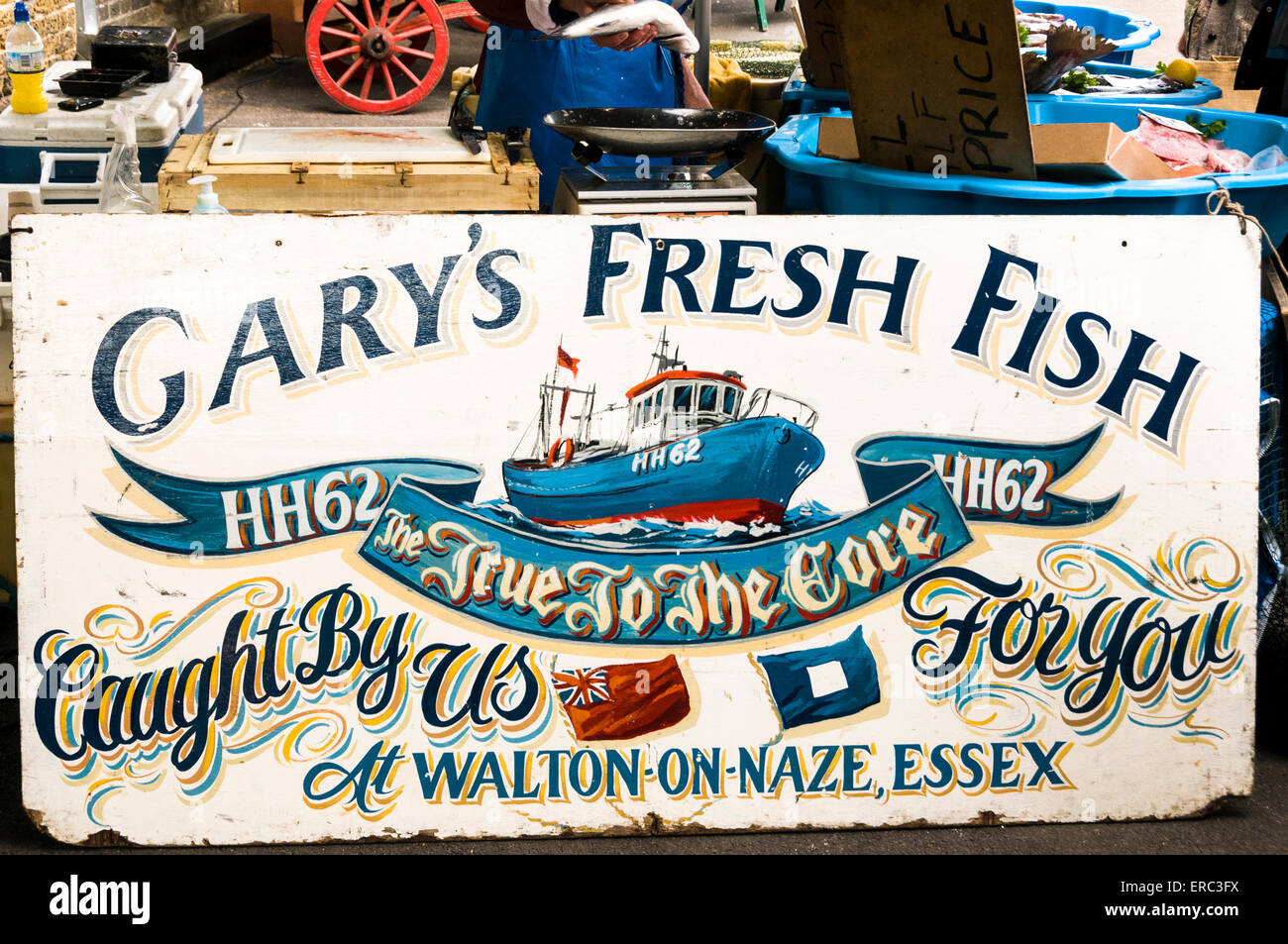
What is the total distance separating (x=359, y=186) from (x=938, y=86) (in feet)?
4.38

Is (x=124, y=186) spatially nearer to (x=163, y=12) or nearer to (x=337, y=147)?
(x=337, y=147)

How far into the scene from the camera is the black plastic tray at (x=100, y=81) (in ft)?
13.1

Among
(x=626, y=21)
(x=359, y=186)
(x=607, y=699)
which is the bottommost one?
(x=607, y=699)

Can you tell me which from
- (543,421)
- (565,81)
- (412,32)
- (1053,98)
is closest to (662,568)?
(543,421)

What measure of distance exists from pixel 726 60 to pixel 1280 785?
3.46m

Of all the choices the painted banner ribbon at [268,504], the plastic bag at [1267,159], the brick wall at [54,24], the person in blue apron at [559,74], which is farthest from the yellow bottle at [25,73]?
the plastic bag at [1267,159]

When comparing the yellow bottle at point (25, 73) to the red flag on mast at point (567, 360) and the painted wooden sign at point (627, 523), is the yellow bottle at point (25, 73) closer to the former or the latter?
the painted wooden sign at point (627, 523)

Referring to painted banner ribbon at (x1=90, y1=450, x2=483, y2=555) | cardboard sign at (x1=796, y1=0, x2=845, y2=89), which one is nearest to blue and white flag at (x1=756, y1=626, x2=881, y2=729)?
painted banner ribbon at (x1=90, y1=450, x2=483, y2=555)

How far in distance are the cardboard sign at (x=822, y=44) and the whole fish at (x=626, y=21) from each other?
788mm

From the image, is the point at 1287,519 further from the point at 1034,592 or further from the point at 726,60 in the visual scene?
the point at 726,60

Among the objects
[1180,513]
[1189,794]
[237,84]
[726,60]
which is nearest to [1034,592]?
[1180,513]

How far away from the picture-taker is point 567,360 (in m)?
2.28

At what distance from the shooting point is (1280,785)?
253cm

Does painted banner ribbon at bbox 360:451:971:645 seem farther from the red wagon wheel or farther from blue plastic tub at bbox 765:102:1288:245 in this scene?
the red wagon wheel
